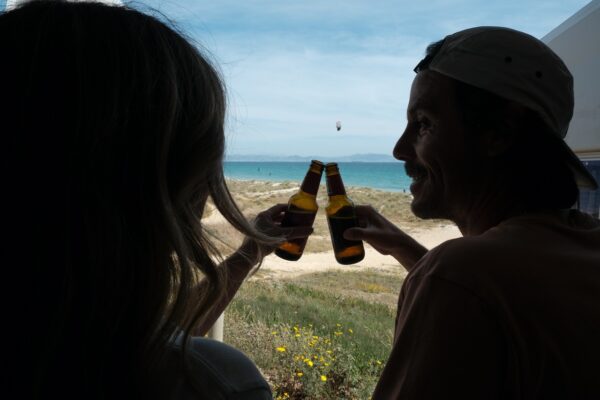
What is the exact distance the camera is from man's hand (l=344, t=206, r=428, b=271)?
1419 millimetres

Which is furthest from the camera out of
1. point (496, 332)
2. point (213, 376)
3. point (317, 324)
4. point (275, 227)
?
point (317, 324)

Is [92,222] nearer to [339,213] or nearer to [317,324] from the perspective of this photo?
[339,213]

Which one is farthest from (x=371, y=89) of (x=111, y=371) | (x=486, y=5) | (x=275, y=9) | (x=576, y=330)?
(x=111, y=371)

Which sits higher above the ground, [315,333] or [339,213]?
[339,213]

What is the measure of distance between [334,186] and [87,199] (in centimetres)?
93

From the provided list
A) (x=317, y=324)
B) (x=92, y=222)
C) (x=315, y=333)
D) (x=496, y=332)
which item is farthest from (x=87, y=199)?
(x=317, y=324)

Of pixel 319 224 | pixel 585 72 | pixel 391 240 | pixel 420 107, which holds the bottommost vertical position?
pixel 319 224

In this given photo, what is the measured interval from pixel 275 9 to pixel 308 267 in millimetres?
2669

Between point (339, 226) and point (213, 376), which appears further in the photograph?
point (339, 226)

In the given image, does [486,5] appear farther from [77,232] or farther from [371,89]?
[77,232]

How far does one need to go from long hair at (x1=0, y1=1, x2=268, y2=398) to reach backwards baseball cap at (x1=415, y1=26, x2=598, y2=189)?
0.65 metres

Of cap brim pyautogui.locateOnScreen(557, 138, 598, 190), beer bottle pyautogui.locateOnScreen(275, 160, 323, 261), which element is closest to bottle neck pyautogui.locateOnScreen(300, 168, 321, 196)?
beer bottle pyautogui.locateOnScreen(275, 160, 323, 261)

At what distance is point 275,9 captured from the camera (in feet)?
10.9

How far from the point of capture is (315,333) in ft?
11.9
